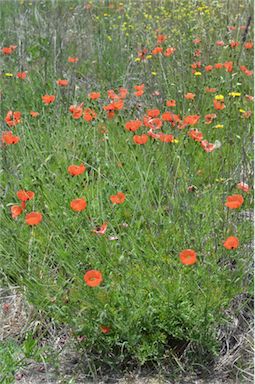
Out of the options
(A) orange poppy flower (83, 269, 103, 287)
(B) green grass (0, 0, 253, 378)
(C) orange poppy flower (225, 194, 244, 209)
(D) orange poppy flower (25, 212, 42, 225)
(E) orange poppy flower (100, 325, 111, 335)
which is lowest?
(E) orange poppy flower (100, 325, 111, 335)

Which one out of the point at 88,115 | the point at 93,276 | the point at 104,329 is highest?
the point at 88,115

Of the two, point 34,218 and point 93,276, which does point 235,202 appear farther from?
point 34,218

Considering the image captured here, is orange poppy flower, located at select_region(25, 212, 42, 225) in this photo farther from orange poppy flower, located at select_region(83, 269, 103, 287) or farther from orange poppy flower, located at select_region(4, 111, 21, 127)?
orange poppy flower, located at select_region(4, 111, 21, 127)

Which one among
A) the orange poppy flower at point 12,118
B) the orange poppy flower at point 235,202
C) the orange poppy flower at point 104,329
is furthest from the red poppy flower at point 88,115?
the orange poppy flower at point 104,329

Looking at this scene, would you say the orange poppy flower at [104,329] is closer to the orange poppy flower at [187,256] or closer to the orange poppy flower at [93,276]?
the orange poppy flower at [93,276]

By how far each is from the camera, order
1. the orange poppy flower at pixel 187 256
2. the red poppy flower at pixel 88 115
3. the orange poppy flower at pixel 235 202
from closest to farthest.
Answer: the orange poppy flower at pixel 187 256
the orange poppy flower at pixel 235 202
the red poppy flower at pixel 88 115

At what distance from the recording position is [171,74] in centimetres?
383

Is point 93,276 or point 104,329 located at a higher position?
point 93,276

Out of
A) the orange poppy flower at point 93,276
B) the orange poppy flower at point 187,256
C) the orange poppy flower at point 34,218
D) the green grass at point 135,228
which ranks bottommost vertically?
the green grass at point 135,228

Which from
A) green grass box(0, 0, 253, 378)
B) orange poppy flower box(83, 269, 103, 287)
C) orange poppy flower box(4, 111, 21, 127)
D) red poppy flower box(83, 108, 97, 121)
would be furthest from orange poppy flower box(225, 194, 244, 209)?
orange poppy flower box(4, 111, 21, 127)

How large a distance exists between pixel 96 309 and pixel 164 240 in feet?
1.31

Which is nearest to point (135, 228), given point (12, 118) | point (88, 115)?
point (88, 115)

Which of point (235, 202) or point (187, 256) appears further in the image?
point (235, 202)

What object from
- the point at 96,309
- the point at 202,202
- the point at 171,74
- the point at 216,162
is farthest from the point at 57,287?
the point at 171,74
